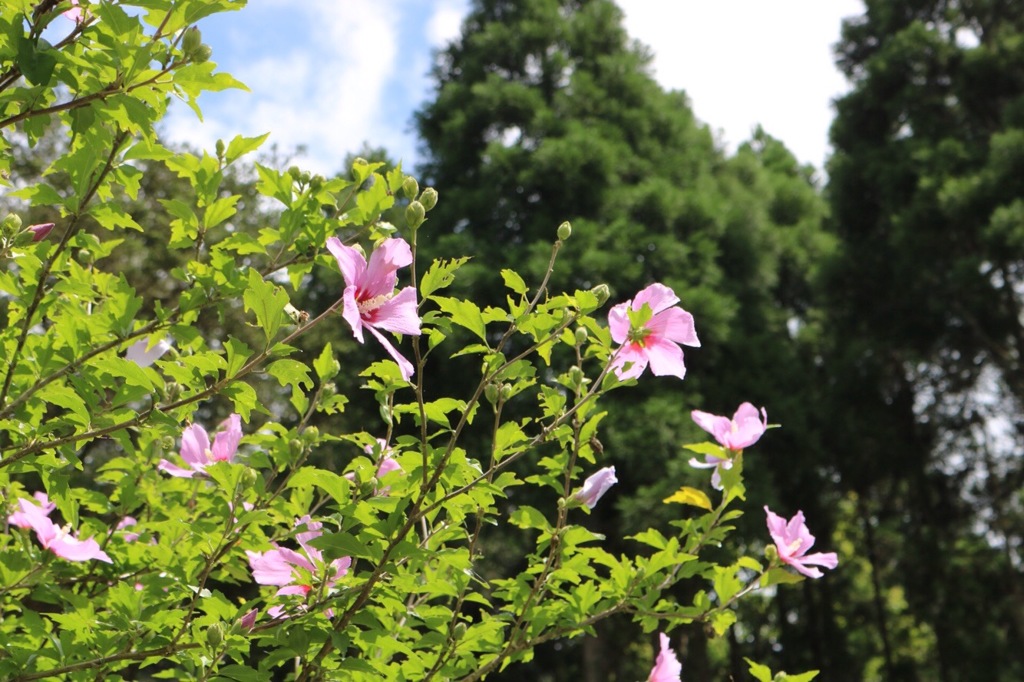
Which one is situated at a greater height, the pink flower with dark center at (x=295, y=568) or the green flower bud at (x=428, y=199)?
the green flower bud at (x=428, y=199)

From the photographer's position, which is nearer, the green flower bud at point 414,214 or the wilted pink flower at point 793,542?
the green flower bud at point 414,214

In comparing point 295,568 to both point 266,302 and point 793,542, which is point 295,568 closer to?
point 266,302

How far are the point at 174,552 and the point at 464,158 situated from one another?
7.87 meters

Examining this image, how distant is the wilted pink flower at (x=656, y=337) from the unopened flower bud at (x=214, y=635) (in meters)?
0.64

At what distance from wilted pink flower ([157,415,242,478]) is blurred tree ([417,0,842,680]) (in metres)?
5.30

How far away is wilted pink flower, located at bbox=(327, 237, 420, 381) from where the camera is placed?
45.2 inches

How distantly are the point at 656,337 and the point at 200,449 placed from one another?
0.82m

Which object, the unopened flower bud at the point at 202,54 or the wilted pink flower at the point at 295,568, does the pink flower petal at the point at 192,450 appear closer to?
the wilted pink flower at the point at 295,568

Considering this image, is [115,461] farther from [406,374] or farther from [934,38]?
[934,38]

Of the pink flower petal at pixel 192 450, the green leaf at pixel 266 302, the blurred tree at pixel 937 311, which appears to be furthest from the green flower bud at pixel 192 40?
the blurred tree at pixel 937 311

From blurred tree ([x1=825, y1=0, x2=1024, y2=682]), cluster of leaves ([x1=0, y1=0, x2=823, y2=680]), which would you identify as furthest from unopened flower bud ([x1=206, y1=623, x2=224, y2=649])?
blurred tree ([x1=825, y1=0, x2=1024, y2=682])

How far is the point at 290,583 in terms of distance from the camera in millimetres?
1418

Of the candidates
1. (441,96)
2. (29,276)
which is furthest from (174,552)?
(441,96)

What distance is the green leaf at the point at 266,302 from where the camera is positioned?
3.65ft
